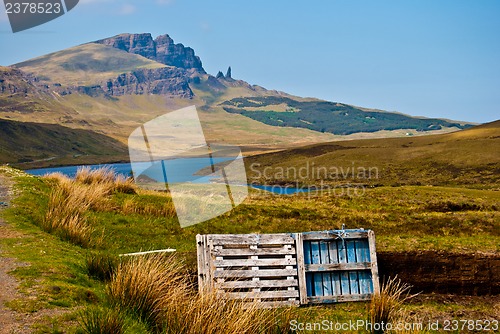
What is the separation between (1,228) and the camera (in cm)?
1498

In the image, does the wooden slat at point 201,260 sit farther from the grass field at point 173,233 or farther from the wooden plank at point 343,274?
the wooden plank at point 343,274

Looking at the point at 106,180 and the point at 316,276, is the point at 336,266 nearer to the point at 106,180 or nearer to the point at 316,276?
the point at 316,276

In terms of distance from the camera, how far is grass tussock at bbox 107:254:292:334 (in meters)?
8.48

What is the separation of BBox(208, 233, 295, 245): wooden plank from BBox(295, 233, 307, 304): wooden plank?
0.21 meters

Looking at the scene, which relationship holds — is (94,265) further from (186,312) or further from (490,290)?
(490,290)

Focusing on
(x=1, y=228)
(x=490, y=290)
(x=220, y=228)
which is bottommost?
(x=490, y=290)

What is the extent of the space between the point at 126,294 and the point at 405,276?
10991 mm

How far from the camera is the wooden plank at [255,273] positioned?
1467 cm

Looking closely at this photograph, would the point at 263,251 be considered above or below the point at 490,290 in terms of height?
above

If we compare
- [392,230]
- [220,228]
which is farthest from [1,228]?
[392,230]

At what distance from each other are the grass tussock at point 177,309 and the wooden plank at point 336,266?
4.47m

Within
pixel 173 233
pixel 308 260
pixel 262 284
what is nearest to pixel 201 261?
pixel 262 284

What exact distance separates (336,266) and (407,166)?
4795 inches

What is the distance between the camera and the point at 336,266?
15289 millimetres
